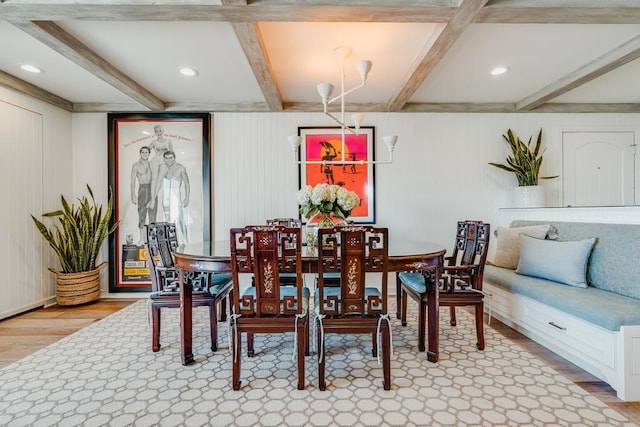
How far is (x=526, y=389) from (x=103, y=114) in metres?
5.10

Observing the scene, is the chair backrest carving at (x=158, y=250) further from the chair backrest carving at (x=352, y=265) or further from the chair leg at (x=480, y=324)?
the chair leg at (x=480, y=324)

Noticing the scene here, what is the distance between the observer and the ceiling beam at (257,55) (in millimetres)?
2015

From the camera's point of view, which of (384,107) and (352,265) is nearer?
(352,265)

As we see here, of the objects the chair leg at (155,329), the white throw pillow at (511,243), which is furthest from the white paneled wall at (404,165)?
the chair leg at (155,329)

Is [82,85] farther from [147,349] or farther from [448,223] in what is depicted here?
[448,223]

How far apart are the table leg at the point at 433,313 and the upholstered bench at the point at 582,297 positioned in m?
0.87

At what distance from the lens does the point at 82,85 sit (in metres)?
3.22

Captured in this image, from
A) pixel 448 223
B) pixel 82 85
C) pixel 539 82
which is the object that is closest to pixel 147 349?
pixel 82 85

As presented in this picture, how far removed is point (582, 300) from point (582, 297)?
2.5 inches

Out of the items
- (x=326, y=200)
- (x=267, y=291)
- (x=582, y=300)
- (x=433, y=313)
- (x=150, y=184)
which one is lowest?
(x=433, y=313)

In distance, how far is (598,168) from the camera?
3904 millimetres

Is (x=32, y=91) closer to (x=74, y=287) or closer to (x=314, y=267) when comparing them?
(x=74, y=287)

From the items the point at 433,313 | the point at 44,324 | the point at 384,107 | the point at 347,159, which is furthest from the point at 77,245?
the point at 384,107

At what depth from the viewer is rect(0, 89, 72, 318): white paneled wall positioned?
9.98 ft
